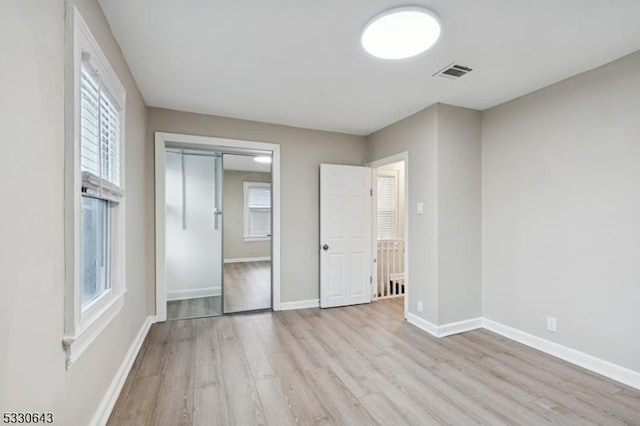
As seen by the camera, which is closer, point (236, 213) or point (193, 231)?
point (193, 231)

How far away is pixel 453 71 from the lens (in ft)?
8.35

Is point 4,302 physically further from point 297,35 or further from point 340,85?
point 340,85

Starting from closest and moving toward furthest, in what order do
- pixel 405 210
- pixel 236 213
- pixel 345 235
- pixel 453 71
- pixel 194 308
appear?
pixel 453 71 → pixel 405 210 → pixel 194 308 → pixel 345 235 → pixel 236 213

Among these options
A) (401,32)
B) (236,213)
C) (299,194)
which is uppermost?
(401,32)

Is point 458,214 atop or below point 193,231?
atop

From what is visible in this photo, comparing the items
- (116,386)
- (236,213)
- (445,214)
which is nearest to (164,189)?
(116,386)

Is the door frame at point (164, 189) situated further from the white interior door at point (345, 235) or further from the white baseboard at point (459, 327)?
the white baseboard at point (459, 327)

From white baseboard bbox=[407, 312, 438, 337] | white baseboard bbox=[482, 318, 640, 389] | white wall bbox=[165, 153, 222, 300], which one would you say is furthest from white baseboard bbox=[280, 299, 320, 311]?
white baseboard bbox=[482, 318, 640, 389]

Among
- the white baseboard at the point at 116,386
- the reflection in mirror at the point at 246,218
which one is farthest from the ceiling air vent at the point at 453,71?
the reflection in mirror at the point at 246,218

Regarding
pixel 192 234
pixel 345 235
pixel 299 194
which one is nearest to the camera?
pixel 299 194

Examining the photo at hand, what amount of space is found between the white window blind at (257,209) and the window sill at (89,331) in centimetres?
436

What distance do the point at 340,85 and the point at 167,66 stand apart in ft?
5.05

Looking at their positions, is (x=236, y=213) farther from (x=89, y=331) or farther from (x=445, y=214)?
(x=89, y=331)

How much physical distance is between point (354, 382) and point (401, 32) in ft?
8.38
